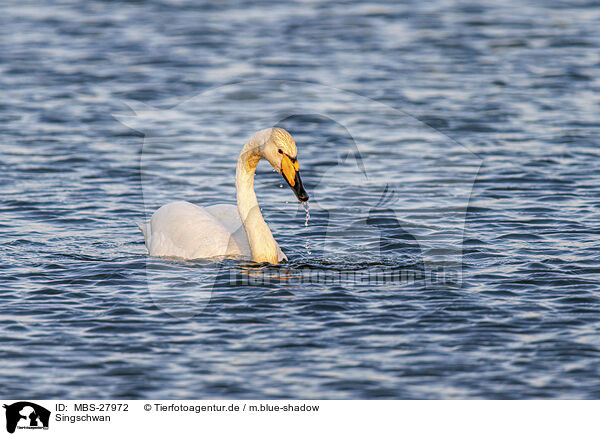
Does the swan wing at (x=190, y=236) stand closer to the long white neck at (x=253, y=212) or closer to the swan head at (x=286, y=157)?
the long white neck at (x=253, y=212)

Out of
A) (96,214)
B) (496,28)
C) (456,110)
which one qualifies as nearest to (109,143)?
(96,214)

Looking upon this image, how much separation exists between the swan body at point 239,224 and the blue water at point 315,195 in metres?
0.24

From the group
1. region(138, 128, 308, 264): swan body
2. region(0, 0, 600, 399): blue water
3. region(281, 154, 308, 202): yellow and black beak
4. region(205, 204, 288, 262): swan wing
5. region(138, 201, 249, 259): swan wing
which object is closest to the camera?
region(0, 0, 600, 399): blue water

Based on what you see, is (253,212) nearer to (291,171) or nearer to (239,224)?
(239,224)

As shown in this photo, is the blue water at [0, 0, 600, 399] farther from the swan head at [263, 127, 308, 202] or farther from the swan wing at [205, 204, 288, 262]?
the swan head at [263, 127, 308, 202]

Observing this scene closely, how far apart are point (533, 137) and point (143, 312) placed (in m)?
9.66

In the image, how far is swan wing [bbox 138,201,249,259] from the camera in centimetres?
1282
